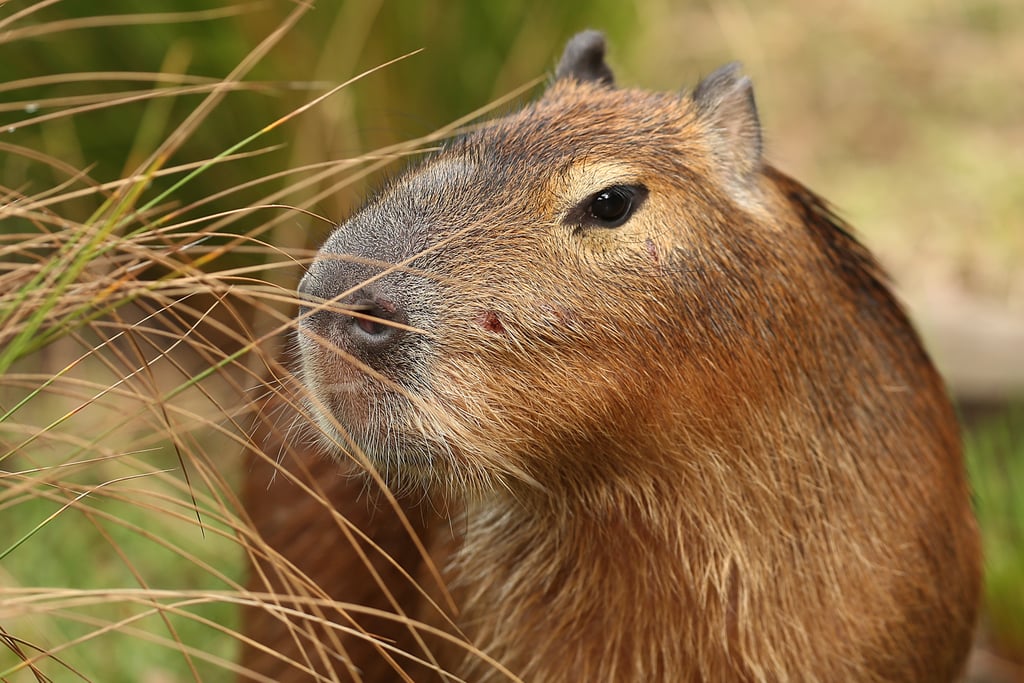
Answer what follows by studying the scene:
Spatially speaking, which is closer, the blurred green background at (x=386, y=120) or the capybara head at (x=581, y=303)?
Answer: the capybara head at (x=581, y=303)

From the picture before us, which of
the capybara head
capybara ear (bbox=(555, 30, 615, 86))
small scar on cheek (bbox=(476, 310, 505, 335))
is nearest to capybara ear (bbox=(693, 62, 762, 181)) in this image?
the capybara head

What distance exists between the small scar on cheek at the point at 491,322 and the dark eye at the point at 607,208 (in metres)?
0.25

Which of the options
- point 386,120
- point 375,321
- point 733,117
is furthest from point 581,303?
point 386,120

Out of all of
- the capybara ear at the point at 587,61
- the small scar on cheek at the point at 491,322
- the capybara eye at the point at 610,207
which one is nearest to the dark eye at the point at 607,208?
the capybara eye at the point at 610,207

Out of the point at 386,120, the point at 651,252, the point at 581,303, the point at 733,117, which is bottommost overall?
the point at 581,303

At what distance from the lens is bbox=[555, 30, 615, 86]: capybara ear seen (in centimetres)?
273

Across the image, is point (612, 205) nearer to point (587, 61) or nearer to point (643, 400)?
point (643, 400)

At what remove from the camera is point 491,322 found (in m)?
2.02

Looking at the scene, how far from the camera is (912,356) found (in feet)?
9.00

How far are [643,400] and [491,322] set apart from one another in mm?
342

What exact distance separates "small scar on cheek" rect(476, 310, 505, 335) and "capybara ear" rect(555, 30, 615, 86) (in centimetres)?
90

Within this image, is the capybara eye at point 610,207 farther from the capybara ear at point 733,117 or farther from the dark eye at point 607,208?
the capybara ear at point 733,117

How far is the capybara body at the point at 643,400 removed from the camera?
2.02 meters

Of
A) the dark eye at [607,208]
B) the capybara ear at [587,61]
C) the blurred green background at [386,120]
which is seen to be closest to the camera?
the dark eye at [607,208]
